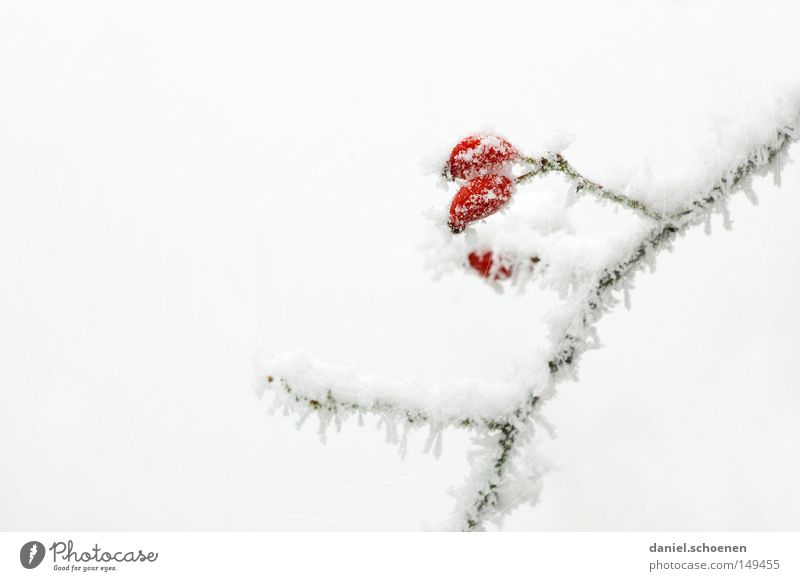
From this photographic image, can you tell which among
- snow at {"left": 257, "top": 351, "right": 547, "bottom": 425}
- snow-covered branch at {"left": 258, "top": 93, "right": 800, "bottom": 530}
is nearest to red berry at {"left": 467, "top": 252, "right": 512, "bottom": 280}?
snow-covered branch at {"left": 258, "top": 93, "right": 800, "bottom": 530}

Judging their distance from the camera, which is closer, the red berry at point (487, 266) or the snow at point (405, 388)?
the snow at point (405, 388)

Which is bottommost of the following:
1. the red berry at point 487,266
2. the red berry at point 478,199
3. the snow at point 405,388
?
the snow at point 405,388

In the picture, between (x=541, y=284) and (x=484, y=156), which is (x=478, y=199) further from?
(x=541, y=284)

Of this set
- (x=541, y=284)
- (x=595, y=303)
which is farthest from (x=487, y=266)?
(x=595, y=303)

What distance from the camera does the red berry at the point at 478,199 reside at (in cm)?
91

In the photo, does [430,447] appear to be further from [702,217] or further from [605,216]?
[605,216]

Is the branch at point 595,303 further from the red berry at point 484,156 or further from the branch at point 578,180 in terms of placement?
the red berry at point 484,156

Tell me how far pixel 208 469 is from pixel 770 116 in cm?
197

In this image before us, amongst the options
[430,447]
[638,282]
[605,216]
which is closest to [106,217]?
[605,216]

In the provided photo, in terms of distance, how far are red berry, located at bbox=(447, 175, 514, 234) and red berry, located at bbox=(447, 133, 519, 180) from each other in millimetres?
13

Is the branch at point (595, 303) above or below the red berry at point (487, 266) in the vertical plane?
below

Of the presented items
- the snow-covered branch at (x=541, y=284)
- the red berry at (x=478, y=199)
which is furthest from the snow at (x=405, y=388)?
the red berry at (x=478, y=199)

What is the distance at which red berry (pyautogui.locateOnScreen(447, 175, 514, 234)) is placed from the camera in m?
0.91

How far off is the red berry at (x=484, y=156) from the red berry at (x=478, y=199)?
13 millimetres
